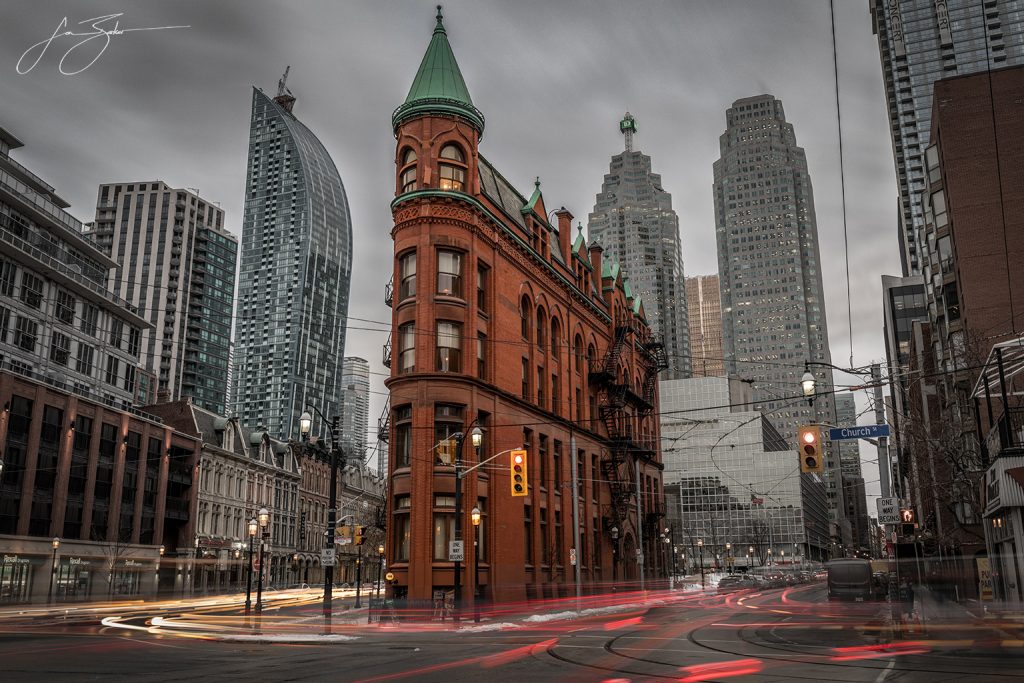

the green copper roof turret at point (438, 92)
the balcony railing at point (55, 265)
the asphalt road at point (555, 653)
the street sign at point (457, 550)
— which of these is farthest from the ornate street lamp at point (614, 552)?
the balcony railing at point (55, 265)

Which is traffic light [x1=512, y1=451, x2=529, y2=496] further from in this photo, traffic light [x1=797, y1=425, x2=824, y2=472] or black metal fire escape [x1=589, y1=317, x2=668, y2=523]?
black metal fire escape [x1=589, y1=317, x2=668, y2=523]

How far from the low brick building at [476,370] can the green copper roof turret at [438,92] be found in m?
0.08

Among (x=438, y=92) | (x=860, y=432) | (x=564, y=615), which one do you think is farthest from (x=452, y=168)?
(x=860, y=432)

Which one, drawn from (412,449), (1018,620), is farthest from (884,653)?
(412,449)

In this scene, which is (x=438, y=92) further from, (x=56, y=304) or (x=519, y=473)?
(x=56, y=304)

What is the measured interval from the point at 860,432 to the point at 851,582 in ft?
77.8

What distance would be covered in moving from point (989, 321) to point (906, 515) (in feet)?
48.6

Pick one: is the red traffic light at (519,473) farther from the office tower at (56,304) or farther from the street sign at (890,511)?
the office tower at (56,304)

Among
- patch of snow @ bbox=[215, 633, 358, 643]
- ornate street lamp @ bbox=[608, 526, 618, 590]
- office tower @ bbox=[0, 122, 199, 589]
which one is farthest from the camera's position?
office tower @ bbox=[0, 122, 199, 589]

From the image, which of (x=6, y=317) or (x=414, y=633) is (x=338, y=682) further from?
(x=6, y=317)

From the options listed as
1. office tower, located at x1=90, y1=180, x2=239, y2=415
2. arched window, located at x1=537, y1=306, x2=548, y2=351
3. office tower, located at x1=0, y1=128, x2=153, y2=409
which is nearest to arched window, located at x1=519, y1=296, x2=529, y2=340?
arched window, located at x1=537, y1=306, x2=548, y2=351

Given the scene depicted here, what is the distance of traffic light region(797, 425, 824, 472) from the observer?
2488 cm

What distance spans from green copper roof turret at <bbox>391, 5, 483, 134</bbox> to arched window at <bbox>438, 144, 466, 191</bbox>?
195cm

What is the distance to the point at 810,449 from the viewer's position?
82.4 ft
